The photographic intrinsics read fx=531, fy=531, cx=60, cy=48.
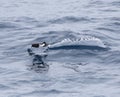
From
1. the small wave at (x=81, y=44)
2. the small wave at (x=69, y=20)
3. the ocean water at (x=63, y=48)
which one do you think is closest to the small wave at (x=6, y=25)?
the ocean water at (x=63, y=48)

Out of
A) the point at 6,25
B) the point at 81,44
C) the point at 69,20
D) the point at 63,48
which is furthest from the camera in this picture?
the point at 69,20

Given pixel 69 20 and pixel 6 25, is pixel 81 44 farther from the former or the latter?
pixel 6 25

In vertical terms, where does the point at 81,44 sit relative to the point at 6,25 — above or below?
below

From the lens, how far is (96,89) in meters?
10.4

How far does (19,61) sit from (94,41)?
7.07 feet

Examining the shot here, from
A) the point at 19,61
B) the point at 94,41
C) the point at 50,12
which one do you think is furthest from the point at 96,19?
the point at 19,61

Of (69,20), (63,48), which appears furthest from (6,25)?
(63,48)

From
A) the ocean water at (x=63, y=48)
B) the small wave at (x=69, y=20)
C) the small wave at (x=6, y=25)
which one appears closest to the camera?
the ocean water at (x=63, y=48)

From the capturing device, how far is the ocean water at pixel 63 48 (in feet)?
34.7

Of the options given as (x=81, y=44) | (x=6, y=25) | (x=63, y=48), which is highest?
(x=6, y=25)

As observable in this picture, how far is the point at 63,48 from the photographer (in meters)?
13.2

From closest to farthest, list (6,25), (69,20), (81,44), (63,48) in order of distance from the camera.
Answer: (63,48)
(81,44)
(6,25)
(69,20)

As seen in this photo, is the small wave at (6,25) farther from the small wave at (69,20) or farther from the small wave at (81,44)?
the small wave at (81,44)

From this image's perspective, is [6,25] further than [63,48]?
Yes
